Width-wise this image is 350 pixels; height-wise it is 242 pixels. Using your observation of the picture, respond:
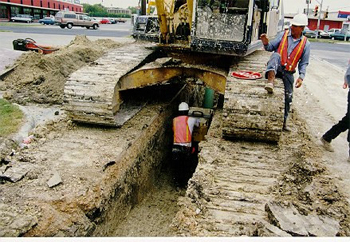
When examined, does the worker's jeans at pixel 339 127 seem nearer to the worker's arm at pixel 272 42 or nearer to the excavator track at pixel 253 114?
the excavator track at pixel 253 114

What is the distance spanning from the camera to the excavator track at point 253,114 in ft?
17.1

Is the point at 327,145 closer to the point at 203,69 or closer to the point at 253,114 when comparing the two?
the point at 253,114

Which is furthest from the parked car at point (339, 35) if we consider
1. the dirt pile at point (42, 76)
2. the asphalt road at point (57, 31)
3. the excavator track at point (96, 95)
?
the excavator track at point (96, 95)

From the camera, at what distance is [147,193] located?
21.0ft

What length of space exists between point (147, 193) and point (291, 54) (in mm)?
3387

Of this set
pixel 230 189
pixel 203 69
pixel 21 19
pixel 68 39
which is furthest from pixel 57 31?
pixel 230 189

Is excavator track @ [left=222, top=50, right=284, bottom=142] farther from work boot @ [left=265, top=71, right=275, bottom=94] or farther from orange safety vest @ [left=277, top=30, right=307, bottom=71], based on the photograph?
orange safety vest @ [left=277, top=30, right=307, bottom=71]

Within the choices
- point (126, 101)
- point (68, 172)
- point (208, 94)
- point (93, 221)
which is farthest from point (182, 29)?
point (93, 221)

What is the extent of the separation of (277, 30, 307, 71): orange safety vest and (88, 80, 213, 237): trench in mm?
2145

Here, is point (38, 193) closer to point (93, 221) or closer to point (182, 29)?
point (93, 221)

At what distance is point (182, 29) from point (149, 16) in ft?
3.57

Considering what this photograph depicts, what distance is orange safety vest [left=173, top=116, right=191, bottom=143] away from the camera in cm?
656

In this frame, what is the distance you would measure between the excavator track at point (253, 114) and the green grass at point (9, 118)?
4.02 metres

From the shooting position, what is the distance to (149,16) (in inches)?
307
